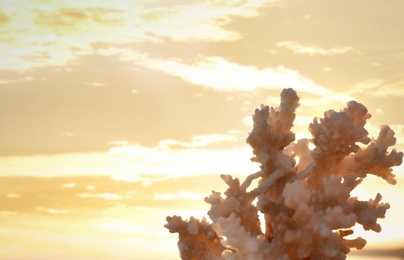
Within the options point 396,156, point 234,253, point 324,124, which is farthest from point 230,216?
point 396,156

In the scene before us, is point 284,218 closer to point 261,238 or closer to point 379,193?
point 261,238

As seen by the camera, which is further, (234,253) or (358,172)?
(358,172)

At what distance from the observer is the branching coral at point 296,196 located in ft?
27.3

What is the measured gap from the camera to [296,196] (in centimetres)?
820

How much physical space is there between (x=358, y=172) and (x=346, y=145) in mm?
401

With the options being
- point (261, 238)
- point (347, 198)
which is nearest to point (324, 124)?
point (347, 198)

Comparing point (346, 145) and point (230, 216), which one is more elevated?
point (346, 145)

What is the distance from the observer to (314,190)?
8.59 meters

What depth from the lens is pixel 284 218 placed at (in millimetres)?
8453

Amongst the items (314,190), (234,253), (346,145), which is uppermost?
(346,145)

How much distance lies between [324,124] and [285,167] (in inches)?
26.4

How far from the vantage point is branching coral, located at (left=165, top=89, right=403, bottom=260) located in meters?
8.31

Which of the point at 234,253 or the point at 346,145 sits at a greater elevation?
the point at 346,145

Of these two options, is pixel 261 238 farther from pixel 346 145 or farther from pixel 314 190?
pixel 346 145
